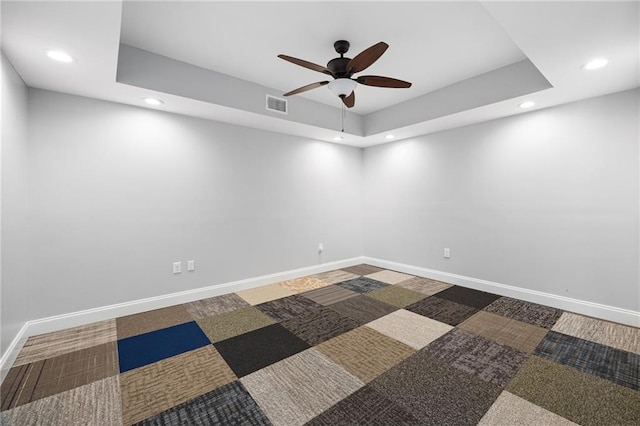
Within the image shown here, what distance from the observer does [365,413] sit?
65.7 inches

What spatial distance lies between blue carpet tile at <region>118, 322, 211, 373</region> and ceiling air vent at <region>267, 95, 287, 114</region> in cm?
277

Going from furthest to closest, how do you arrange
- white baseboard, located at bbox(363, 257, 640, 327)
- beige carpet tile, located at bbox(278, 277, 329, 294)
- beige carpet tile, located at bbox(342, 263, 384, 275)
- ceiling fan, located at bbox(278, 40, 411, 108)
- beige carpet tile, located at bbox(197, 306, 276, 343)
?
1. beige carpet tile, located at bbox(342, 263, 384, 275)
2. beige carpet tile, located at bbox(278, 277, 329, 294)
3. white baseboard, located at bbox(363, 257, 640, 327)
4. beige carpet tile, located at bbox(197, 306, 276, 343)
5. ceiling fan, located at bbox(278, 40, 411, 108)

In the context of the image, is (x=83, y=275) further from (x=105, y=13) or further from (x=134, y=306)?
(x=105, y=13)

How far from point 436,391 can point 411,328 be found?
3.07ft

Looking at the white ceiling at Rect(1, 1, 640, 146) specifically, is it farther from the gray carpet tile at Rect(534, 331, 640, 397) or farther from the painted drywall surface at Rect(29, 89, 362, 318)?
the gray carpet tile at Rect(534, 331, 640, 397)

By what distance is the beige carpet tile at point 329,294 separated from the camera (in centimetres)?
360

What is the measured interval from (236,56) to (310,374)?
10.1ft

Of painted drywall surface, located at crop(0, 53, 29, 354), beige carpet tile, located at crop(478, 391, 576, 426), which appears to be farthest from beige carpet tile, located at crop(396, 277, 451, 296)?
painted drywall surface, located at crop(0, 53, 29, 354)

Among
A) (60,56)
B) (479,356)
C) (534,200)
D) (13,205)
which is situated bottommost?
(479,356)

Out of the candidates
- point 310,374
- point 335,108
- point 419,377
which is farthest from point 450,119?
point 310,374

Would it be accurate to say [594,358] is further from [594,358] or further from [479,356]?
[479,356]

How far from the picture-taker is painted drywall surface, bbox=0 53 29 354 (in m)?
2.11

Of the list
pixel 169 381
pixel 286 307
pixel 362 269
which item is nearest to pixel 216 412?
pixel 169 381

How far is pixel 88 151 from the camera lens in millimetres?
2928
